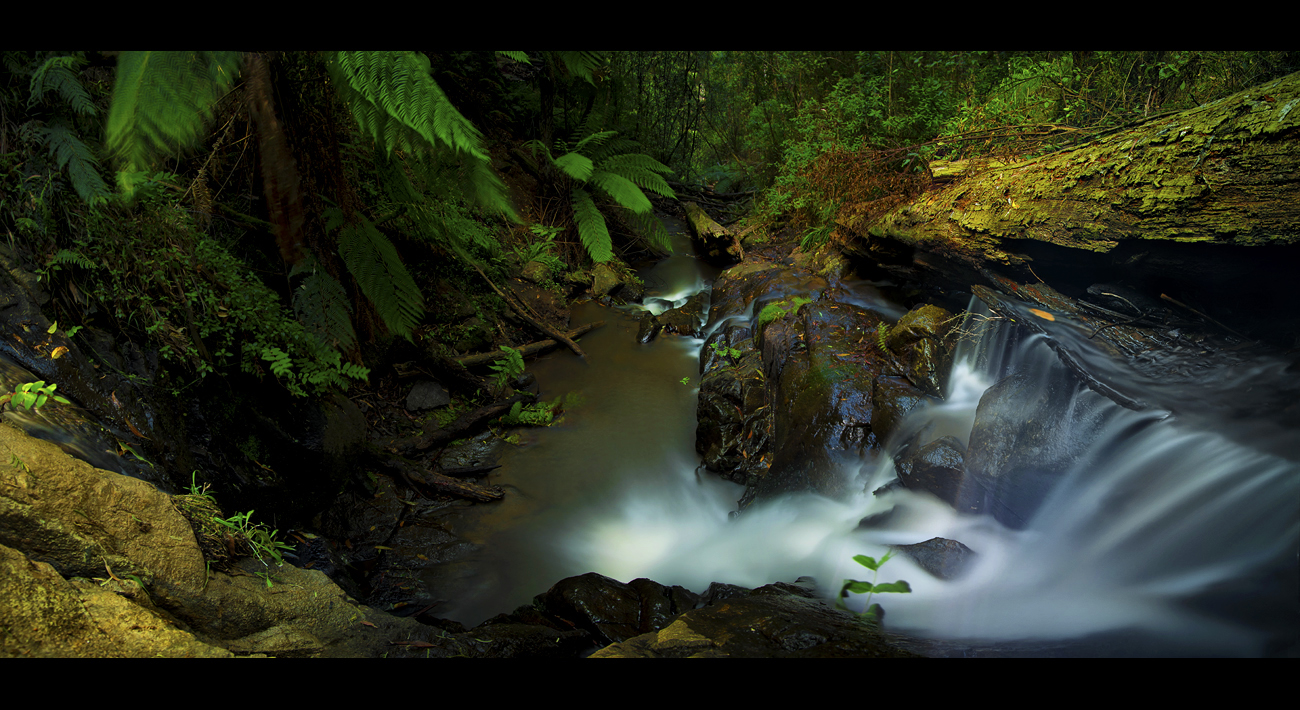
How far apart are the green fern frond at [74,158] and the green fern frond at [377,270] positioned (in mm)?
1226

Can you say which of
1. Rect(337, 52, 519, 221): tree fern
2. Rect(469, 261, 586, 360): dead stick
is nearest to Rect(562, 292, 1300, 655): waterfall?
Rect(469, 261, 586, 360): dead stick

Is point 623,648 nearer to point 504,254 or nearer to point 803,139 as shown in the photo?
point 504,254

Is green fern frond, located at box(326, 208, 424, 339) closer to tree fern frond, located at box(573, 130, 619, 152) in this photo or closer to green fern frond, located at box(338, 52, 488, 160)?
green fern frond, located at box(338, 52, 488, 160)

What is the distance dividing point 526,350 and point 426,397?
52.4 inches

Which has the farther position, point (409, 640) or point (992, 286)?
point (992, 286)

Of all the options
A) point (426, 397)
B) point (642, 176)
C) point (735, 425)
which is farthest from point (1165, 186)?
point (642, 176)

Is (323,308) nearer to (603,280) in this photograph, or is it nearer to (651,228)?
(603,280)

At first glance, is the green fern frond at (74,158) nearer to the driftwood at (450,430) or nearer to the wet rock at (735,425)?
the driftwood at (450,430)

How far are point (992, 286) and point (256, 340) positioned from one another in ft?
14.7

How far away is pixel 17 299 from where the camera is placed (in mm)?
2041

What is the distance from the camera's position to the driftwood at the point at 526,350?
16.2 feet

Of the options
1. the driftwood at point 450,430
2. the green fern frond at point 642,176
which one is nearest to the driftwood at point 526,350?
the driftwood at point 450,430

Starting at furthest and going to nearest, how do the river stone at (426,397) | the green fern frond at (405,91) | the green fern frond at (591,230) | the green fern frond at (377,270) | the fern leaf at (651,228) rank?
the fern leaf at (651,228)
the green fern frond at (591,230)
the river stone at (426,397)
the green fern frond at (377,270)
the green fern frond at (405,91)
